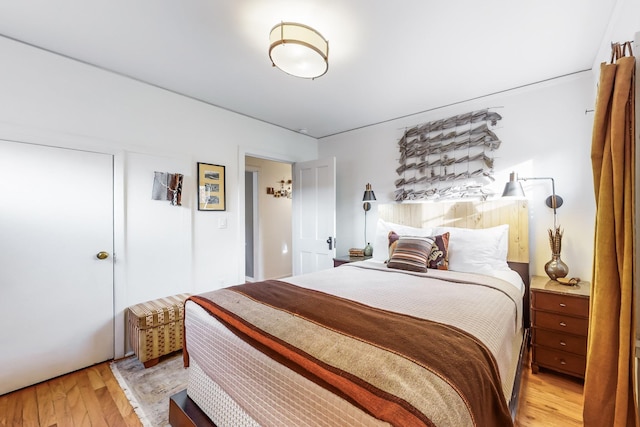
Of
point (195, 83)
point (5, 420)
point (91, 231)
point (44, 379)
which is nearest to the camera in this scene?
point (5, 420)

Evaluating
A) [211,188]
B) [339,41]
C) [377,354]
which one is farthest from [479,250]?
[211,188]

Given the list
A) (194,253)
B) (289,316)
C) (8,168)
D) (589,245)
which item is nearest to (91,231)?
(8,168)

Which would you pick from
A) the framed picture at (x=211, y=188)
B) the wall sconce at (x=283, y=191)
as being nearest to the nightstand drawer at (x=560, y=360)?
the framed picture at (x=211, y=188)

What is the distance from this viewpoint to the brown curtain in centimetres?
97

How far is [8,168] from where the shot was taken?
191 centimetres

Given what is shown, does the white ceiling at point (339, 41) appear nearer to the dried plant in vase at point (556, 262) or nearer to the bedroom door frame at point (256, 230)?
the dried plant in vase at point (556, 262)

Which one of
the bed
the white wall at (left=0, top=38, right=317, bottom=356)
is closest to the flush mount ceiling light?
the bed

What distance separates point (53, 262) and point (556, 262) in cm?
413

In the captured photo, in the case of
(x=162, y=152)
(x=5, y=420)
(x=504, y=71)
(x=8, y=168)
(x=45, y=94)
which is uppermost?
(x=504, y=71)

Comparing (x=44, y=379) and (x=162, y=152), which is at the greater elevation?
(x=162, y=152)

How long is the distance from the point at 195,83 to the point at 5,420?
9.30 feet

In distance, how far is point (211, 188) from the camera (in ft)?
10.0

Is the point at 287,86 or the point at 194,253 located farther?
the point at 194,253

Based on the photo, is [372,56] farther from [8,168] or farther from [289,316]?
[8,168]
